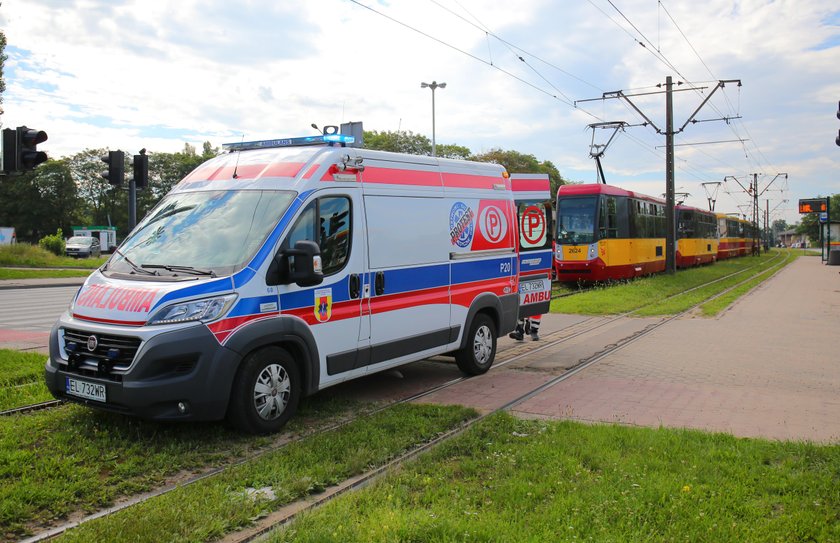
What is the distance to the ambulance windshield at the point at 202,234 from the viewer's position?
19.5 ft

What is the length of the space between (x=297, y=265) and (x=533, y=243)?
617 centimetres

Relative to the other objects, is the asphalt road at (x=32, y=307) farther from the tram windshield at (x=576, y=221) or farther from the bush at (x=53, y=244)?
the bush at (x=53, y=244)

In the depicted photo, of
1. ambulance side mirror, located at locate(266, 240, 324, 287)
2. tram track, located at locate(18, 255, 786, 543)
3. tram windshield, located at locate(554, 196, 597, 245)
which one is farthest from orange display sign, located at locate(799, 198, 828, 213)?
ambulance side mirror, located at locate(266, 240, 324, 287)

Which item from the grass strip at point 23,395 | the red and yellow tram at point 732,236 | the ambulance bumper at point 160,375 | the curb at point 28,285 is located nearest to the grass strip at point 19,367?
the grass strip at point 23,395

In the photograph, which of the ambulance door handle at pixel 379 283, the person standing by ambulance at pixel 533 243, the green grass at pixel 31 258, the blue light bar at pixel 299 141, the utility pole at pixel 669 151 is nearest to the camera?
the blue light bar at pixel 299 141

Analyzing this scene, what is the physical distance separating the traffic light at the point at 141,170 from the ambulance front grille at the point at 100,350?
5391 millimetres

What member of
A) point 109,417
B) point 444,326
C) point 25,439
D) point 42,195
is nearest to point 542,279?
point 444,326

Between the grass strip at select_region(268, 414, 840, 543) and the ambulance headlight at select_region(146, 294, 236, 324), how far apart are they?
194 centimetres

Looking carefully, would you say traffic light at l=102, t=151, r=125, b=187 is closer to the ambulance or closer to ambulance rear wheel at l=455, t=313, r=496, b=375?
the ambulance

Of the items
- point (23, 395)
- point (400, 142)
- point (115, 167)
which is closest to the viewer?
point (23, 395)

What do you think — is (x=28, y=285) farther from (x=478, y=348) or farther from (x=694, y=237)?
(x=694, y=237)

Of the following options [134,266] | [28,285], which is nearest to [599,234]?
[134,266]

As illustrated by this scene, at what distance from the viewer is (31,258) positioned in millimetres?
35781

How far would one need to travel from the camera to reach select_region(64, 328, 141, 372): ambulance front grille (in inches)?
213
